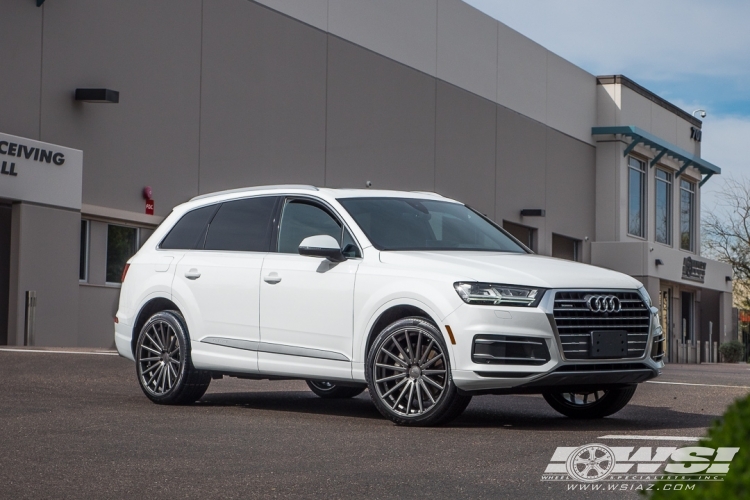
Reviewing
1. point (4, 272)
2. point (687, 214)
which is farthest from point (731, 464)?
point (687, 214)

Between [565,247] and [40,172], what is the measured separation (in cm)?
2784

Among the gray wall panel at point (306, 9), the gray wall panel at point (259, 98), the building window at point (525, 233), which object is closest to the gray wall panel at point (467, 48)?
the building window at point (525, 233)

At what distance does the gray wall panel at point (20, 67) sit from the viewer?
2138 cm

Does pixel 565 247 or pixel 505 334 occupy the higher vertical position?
pixel 565 247

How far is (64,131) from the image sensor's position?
74.4 ft

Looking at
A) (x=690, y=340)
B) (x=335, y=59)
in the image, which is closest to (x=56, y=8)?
(x=335, y=59)

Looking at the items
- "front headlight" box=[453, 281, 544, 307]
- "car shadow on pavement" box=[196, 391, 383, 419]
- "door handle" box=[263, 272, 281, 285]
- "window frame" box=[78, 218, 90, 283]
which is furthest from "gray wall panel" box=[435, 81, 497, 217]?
"front headlight" box=[453, 281, 544, 307]

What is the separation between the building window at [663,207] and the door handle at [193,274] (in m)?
43.9

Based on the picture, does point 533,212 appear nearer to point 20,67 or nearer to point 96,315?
point 96,315

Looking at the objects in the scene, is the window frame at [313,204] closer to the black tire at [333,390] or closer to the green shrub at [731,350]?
the black tire at [333,390]

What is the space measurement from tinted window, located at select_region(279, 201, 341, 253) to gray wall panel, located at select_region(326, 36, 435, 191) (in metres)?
21.0

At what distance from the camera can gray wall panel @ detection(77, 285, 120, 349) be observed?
23.5 metres

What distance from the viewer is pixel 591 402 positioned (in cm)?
918

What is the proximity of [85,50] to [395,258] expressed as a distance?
639 inches
